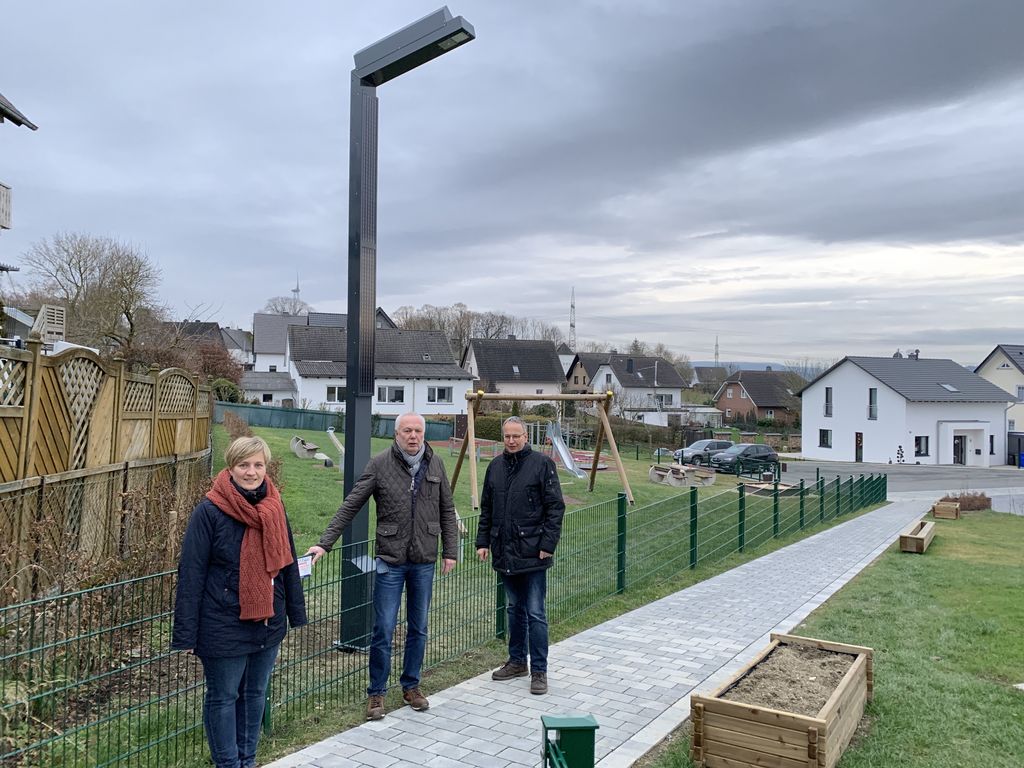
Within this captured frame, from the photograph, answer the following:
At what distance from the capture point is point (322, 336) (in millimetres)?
51031

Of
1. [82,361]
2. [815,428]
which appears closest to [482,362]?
[815,428]

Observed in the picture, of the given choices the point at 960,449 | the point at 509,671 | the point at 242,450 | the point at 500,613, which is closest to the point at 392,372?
the point at 960,449

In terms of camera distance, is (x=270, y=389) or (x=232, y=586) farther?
(x=270, y=389)

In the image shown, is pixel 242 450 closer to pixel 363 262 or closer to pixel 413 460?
pixel 413 460

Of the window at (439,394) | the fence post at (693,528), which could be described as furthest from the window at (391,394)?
the fence post at (693,528)

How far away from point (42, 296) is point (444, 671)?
119ft

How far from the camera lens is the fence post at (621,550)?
823 cm

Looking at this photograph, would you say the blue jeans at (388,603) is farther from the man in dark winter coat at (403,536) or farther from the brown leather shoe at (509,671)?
the brown leather shoe at (509,671)

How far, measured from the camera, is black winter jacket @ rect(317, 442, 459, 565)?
4859 millimetres

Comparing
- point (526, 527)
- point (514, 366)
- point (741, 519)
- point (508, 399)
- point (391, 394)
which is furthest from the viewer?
point (514, 366)

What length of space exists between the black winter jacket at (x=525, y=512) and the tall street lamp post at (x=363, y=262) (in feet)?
3.18

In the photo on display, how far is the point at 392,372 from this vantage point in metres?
48.3

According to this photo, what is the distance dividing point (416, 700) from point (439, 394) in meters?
45.0

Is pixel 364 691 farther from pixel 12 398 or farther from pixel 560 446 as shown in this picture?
pixel 560 446
